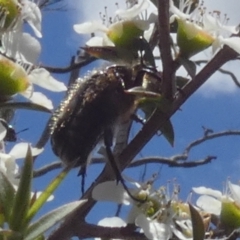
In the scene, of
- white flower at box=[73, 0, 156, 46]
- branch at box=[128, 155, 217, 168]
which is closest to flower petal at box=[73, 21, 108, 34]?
white flower at box=[73, 0, 156, 46]

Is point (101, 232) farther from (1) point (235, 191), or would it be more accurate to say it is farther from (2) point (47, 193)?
(1) point (235, 191)

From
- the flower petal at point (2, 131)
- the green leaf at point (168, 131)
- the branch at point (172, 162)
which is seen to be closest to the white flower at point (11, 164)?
the flower petal at point (2, 131)

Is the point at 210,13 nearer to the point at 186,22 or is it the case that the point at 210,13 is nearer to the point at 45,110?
the point at 186,22

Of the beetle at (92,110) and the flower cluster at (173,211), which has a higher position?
the beetle at (92,110)

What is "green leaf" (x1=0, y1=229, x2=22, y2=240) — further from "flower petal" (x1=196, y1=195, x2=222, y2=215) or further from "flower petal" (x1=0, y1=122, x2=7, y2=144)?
"flower petal" (x1=196, y1=195, x2=222, y2=215)

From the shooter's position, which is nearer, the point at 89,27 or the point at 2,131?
the point at 2,131

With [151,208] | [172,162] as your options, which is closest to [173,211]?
[151,208]

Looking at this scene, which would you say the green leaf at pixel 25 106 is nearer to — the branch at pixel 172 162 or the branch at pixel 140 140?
the branch at pixel 140 140
